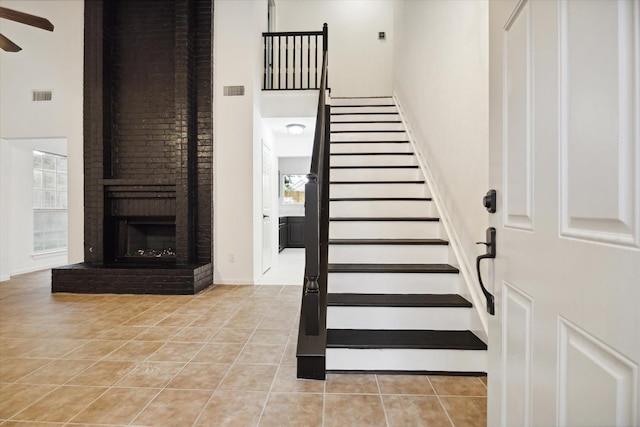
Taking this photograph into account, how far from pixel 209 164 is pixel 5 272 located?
3.57m

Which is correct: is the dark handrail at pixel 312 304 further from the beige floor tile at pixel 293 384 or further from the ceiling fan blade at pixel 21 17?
the ceiling fan blade at pixel 21 17

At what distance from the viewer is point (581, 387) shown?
62 centimetres

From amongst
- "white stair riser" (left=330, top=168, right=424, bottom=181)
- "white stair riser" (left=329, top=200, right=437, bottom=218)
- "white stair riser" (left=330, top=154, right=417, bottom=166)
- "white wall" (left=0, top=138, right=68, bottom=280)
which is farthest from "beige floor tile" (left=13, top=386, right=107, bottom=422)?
"white wall" (left=0, top=138, right=68, bottom=280)

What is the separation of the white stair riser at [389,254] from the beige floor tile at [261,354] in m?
0.83

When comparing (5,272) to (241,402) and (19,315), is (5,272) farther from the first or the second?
(241,402)

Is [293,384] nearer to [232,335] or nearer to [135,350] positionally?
[232,335]

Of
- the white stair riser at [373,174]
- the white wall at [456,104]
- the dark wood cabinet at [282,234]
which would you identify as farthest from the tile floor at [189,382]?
the dark wood cabinet at [282,234]

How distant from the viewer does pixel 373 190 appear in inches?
138

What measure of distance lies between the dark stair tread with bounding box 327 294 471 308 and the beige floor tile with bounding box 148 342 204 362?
3.43 feet

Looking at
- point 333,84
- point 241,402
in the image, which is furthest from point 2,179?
point 333,84

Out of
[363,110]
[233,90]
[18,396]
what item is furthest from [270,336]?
[363,110]

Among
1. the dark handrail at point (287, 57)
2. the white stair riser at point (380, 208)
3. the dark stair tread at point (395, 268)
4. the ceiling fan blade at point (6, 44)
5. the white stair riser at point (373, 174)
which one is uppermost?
the dark handrail at point (287, 57)

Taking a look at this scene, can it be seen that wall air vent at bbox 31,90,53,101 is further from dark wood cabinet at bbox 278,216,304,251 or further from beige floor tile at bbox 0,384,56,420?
dark wood cabinet at bbox 278,216,304,251

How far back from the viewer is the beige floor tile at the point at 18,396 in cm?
168
